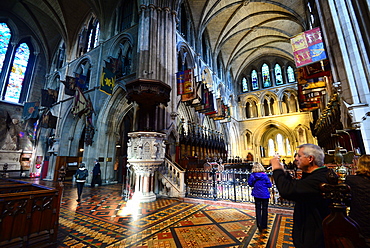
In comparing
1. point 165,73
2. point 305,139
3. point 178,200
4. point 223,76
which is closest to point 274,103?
point 305,139

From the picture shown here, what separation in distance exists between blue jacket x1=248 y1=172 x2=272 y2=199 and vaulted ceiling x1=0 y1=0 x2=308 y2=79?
584 inches

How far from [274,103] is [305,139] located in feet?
18.3

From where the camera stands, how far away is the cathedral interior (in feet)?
19.4

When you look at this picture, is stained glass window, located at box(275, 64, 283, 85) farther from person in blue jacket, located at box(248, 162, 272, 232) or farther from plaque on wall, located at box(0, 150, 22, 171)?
plaque on wall, located at box(0, 150, 22, 171)

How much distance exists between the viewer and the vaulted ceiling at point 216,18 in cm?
1471

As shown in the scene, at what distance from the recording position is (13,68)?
15.9 metres

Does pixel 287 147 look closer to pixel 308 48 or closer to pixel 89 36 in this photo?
pixel 308 48

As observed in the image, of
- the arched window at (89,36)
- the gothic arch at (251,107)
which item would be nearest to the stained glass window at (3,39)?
the arched window at (89,36)

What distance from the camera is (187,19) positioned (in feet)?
47.5

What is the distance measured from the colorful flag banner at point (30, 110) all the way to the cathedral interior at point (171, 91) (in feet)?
0.24

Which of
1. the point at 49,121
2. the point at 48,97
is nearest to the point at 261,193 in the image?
the point at 49,121

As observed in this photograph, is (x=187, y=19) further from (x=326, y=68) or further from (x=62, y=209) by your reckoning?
(x=62, y=209)

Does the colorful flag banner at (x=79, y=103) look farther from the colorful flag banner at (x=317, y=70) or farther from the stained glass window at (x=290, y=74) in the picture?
the stained glass window at (x=290, y=74)

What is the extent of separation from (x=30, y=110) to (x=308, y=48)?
20.7 metres
